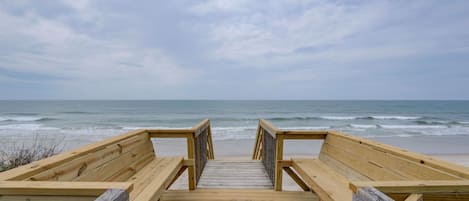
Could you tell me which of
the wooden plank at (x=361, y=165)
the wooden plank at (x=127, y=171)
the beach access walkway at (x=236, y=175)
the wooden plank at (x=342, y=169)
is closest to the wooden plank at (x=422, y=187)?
the beach access walkway at (x=236, y=175)

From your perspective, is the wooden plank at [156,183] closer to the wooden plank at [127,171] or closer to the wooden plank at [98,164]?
the wooden plank at [127,171]

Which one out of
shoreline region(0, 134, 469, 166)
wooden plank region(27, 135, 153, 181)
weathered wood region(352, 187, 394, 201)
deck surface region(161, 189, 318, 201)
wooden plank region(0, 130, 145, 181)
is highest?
wooden plank region(0, 130, 145, 181)

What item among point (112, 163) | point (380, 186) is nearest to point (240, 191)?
point (112, 163)

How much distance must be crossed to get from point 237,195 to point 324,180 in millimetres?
1129

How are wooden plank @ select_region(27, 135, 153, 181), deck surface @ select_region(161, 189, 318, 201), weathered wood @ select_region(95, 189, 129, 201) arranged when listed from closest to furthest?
weathered wood @ select_region(95, 189, 129, 201)
wooden plank @ select_region(27, 135, 153, 181)
deck surface @ select_region(161, 189, 318, 201)

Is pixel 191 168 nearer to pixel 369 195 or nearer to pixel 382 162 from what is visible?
pixel 382 162

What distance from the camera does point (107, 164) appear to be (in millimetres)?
2066

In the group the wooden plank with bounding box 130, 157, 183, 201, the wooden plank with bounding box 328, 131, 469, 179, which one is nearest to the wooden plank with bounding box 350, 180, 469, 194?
the wooden plank with bounding box 328, 131, 469, 179

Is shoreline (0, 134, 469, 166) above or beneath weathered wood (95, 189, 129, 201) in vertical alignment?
beneath

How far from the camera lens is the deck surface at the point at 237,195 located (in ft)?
8.89

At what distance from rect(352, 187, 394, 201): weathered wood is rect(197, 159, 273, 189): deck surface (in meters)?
2.16

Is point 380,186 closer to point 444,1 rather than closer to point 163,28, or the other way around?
→ point 163,28

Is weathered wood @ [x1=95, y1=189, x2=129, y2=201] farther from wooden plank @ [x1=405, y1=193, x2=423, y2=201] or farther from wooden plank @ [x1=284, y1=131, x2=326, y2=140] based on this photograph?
wooden plank @ [x1=284, y1=131, x2=326, y2=140]

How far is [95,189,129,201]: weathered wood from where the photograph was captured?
3.07 feet
